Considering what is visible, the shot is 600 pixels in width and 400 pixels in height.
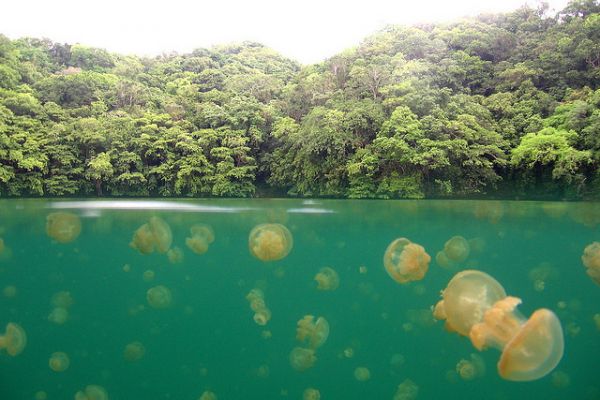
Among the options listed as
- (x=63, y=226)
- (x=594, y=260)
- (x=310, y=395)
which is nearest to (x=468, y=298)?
(x=310, y=395)

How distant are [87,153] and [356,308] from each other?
12988mm

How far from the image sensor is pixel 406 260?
5.79 meters

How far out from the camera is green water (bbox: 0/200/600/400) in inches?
569

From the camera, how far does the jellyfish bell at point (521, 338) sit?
297cm

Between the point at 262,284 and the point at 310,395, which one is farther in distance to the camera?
the point at 262,284

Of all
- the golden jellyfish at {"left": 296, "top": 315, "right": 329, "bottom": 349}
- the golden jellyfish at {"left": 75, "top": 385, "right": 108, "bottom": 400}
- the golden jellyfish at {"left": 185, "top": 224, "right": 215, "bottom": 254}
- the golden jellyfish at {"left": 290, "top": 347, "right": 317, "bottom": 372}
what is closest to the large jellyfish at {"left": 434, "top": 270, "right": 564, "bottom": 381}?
the golden jellyfish at {"left": 296, "top": 315, "right": 329, "bottom": 349}

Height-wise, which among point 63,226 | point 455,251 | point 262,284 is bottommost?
point 262,284

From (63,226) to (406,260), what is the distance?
40.5ft

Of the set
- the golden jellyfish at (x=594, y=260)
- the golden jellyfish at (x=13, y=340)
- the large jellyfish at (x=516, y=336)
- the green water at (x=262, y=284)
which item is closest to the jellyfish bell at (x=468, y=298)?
the large jellyfish at (x=516, y=336)

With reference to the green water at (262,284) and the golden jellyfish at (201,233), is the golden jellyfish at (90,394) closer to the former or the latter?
the green water at (262,284)

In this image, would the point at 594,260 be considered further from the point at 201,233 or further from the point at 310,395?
the point at 201,233

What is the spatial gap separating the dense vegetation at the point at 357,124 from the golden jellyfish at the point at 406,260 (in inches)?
422

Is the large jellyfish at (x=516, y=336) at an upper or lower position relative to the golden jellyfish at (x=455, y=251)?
upper

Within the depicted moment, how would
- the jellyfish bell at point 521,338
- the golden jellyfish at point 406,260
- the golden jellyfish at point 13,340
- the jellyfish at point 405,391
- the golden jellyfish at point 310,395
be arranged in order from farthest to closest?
1. the jellyfish at point 405,391
2. the golden jellyfish at point 13,340
3. the golden jellyfish at point 310,395
4. the golden jellyfish at point 406,260
5. the jellyfish bell at point 521,338
